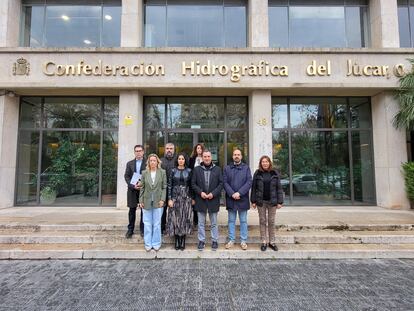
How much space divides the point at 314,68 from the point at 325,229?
5533 mm

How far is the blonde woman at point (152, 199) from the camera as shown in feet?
19.1

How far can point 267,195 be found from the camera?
5.86 metres

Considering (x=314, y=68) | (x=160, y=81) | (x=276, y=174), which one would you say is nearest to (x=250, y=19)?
(x=314, y=68)

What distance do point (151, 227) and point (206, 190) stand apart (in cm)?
141

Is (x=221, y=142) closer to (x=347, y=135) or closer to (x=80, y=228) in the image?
(x=347, y=135)

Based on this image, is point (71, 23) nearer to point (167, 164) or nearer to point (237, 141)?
point (237, 141)

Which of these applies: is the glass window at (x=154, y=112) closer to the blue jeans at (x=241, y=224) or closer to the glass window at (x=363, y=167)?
the blue jeans at (x=241, y=224)

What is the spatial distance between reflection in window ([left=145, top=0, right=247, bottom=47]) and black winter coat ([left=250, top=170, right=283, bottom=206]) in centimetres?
652

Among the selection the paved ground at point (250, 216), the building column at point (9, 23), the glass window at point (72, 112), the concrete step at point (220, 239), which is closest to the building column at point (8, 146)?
the paved ground at point (250, 216)

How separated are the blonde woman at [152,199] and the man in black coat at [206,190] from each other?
69cm

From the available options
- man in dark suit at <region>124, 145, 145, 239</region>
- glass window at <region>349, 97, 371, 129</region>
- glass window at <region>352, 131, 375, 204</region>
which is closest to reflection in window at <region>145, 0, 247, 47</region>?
glass window at <region>349, 97, 371, 129</region>

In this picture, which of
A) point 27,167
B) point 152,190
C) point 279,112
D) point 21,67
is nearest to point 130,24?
point 21,67

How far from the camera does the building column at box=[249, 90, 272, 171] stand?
9.62 m

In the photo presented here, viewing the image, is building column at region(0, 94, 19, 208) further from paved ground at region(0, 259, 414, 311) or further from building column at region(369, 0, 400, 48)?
building column at region(369, 0, 400, 48)
